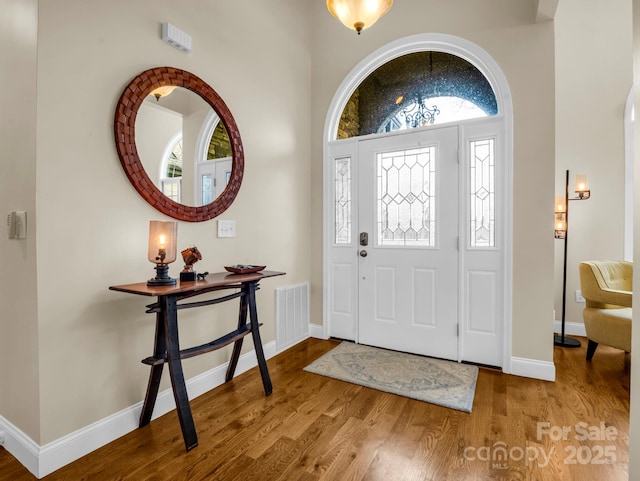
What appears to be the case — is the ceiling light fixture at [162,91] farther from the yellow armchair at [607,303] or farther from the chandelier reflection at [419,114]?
the yellow armchair at [607,303]

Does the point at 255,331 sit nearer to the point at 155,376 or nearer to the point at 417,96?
the point at 155,376

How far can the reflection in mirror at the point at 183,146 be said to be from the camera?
6.48 feet

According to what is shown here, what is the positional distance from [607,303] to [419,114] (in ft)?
7.49

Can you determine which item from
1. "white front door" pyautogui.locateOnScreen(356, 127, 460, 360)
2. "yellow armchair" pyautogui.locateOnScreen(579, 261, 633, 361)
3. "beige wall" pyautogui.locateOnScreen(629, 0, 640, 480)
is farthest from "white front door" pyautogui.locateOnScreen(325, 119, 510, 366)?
"beige wall" pyautogui.locateOnScreen(629, 0, 640, 480)

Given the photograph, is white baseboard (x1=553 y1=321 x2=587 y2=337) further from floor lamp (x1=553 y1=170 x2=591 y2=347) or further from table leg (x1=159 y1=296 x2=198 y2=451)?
table leg (x1=159 y1=296 x2=198 y2=451)

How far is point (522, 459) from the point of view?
163cm

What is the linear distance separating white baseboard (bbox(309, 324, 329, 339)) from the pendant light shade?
2.68 m

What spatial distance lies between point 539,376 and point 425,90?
103 inches

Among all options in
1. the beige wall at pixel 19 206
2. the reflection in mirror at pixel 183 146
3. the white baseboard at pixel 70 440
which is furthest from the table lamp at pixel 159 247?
the white baseboard at pixel 70 440

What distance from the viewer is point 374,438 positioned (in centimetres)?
181

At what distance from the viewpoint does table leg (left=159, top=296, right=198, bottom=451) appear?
Answer: 1.71 meters

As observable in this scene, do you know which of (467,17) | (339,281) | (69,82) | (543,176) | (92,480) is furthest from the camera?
(339,281)

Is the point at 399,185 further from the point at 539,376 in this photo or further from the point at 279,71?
the point at 539,376

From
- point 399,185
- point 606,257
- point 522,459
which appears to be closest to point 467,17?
point 399,185
